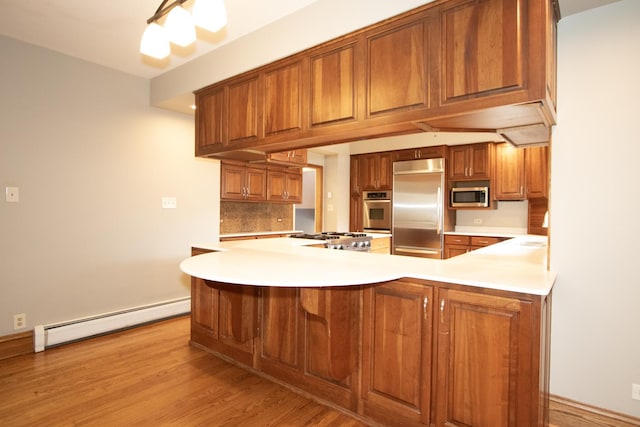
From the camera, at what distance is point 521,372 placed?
1.46 metres

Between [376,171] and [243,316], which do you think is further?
[376,171]

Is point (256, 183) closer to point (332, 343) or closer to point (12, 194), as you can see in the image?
point (12, 194)

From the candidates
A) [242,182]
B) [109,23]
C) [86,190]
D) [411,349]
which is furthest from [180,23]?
[242,182]

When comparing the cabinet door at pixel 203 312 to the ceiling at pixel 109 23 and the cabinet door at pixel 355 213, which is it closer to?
the ceiling at pixel 109 23

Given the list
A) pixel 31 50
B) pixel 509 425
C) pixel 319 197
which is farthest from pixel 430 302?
pixel 319 197

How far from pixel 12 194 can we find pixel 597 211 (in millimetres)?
4208

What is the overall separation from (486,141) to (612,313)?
3.82 meters

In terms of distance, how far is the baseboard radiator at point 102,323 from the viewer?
9.51 ft

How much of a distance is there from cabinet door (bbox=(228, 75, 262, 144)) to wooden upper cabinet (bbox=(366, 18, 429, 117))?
3.35ft

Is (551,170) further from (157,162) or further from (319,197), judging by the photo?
(319,197)

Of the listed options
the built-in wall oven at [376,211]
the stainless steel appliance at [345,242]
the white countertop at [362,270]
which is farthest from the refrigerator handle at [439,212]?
the white countertop at [362,270]

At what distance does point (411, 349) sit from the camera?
5.74ft

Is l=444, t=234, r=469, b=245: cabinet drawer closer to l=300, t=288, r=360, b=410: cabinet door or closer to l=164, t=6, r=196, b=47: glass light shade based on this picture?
l=300, t=288, r=360, b=410: cabinet door

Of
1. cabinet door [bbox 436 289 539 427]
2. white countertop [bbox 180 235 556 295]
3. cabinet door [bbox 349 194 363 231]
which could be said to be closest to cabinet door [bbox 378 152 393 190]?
cabinet door [bbox 349 194 363 231]
